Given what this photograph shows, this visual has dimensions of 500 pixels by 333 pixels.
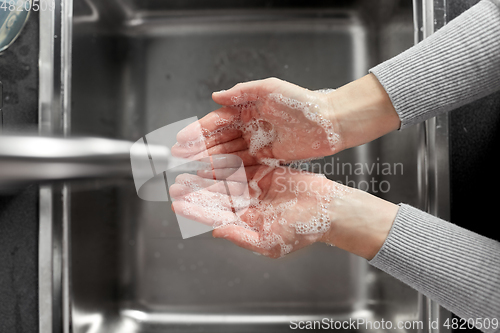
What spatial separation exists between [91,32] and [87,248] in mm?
499

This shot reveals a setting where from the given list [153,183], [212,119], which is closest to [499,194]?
[212,119]

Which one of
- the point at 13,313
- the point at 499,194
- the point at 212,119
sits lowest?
the point at 13,313

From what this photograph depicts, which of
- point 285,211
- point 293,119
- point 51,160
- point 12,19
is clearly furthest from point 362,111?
point 12,19

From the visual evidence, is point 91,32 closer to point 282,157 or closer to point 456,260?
point 282,157

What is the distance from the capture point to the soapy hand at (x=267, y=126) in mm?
533

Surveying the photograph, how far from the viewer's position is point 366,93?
520mm

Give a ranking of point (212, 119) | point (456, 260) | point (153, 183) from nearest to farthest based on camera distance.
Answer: point (456, 260), point (212, 119), point (153, 183)

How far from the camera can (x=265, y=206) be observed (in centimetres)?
58

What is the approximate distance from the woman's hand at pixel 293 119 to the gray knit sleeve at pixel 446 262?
17 cm

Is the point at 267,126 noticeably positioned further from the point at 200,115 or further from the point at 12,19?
the point at 12,19

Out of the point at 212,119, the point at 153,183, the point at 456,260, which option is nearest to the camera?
the point at 456,260

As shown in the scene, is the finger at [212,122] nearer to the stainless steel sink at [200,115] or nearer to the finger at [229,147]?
the finger at [229,147]

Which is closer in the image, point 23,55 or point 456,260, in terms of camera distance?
point 456,260

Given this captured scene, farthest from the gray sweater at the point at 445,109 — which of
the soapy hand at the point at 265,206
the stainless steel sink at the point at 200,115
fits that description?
the stainless steel sink at the point at 200,115
